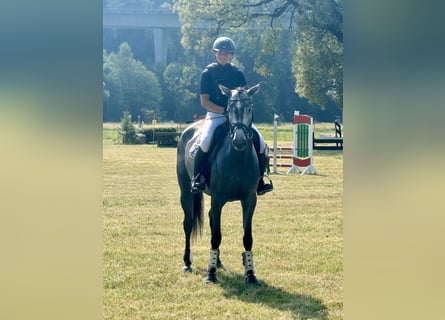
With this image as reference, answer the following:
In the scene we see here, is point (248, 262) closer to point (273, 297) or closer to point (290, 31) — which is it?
point (273, 297)

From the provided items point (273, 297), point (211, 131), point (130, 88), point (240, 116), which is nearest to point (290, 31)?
point (130, 88)

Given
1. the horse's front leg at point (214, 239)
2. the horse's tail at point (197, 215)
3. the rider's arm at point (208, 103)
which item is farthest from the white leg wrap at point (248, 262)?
the rider's arm at point (208, 103)

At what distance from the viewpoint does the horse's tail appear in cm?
366

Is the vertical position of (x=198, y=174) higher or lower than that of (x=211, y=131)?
lower

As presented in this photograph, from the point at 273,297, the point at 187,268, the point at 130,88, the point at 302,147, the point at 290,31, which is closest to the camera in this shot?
the point at 273,297

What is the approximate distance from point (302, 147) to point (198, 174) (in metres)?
4.03

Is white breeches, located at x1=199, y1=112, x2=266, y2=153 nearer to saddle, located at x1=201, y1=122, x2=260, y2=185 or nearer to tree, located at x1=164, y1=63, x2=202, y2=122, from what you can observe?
saddle, located at x1=201, y1=122, x2=260, y2=185

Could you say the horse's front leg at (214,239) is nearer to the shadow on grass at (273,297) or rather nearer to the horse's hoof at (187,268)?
the shadow on grass at (273,297)

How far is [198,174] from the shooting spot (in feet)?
10.8

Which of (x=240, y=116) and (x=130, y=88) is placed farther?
(x=130, y=88)
